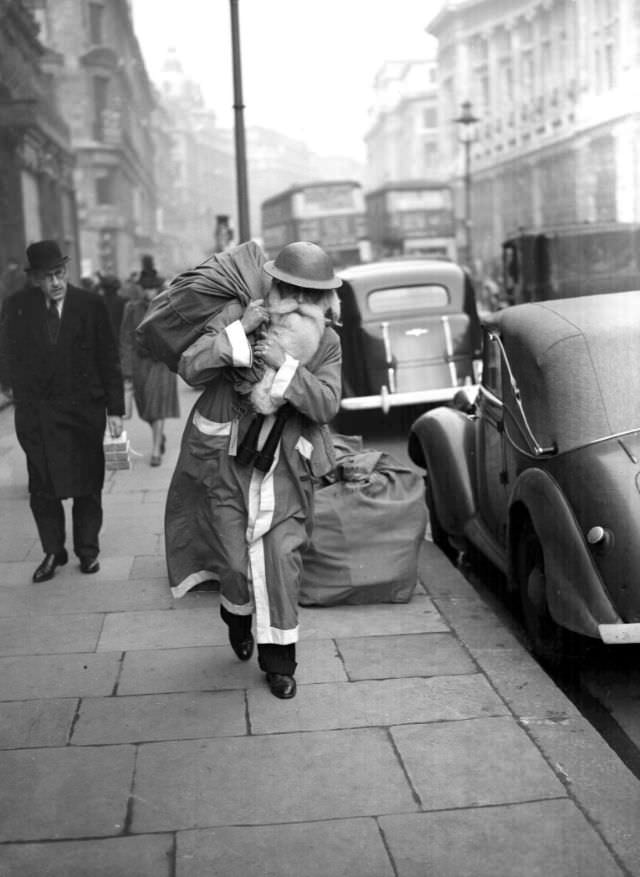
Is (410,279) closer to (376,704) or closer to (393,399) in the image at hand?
(393,399)

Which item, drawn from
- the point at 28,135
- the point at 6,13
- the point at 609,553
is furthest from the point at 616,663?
the point at 28,135

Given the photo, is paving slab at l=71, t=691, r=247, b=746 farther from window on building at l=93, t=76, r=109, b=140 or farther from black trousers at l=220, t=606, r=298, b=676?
window on building at l=93, t=76, r=109, b=140

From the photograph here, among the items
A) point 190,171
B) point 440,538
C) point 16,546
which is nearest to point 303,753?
point 440,538

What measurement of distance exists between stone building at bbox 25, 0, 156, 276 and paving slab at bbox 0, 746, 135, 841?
128 ft

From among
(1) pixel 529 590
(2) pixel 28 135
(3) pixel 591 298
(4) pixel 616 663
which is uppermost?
(2) pixel 28 135

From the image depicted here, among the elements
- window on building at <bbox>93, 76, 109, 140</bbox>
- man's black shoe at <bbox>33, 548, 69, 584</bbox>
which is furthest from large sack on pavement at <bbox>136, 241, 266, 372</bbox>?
window on building at <bbox>93, 76, 109, 140</bbox>

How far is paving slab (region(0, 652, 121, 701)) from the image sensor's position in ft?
14.9

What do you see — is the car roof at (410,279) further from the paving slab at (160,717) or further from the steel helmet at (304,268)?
the paving slab at (160,717)

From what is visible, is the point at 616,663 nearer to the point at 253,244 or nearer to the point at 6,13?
the point at 253,244

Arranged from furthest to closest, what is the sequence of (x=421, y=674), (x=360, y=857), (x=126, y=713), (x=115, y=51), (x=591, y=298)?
(x=115, y=51)
(x=591, y=298)
(x=421, y=674)
(x=126, y=713)
(x=360, y=857)

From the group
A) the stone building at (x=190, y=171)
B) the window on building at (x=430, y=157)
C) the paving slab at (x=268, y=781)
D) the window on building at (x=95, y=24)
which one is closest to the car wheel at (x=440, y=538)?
the paving slab at (x=268, y=781)

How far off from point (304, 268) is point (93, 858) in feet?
6.83

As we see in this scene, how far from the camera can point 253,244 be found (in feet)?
15.4

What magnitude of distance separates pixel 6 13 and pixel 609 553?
17591 millimetres
